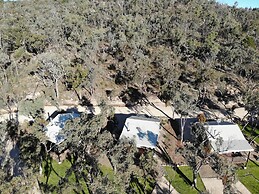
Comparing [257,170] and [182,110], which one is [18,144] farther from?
[257,170]

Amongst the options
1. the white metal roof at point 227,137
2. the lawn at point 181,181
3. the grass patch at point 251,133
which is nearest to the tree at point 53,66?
the lawn at point 181,181

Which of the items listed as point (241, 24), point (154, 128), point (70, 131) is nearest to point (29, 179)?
point (70, 131)

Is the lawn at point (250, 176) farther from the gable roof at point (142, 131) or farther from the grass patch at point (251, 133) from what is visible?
the gable roof at point (142, 131)

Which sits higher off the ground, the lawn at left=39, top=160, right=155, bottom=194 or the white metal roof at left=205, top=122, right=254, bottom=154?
the white metal roof at left=205, top=122, right=254, bottom=154

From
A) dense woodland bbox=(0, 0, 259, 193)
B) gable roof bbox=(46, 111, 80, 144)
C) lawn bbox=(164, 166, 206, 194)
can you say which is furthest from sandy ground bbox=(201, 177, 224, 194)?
gable roof bbox=(46, 111, 80, 144)

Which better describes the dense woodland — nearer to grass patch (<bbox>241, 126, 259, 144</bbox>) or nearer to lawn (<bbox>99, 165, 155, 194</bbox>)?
lawn (<bbox>99, 165, 155, 194</bbox>)

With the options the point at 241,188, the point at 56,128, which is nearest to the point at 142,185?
the point at 241,188

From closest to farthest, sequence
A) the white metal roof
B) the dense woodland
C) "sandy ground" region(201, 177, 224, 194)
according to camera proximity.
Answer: the dense woodland → "sandy ground" region(201, 177, 224, 194) → the white metal roof

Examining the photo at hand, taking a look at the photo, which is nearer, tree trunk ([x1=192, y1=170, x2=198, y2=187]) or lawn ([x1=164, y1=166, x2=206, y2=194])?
tree trunk ([x1=192, y1=170, x2=198, y2=187])
